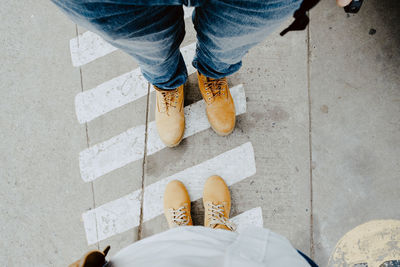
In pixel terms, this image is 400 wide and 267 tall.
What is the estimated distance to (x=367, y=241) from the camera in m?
1.68

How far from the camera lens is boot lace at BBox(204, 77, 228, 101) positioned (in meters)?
1.67

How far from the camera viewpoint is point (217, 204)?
1.63 meters

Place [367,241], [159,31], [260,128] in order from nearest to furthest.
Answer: [159,31] < [367,241] < [260,128]

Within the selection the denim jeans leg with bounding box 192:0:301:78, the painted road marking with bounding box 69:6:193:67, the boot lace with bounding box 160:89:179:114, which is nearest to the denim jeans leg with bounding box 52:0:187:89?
the denim jeans leg with bounding box 192:0:301:78

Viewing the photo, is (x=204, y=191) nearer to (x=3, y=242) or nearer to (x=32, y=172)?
(x=32, y=172)

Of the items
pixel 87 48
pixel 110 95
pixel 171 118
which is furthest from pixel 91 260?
pixel 87 48

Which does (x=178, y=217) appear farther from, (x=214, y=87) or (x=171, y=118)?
(x=214, y=87)

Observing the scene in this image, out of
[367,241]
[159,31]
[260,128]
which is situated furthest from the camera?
[260,128]

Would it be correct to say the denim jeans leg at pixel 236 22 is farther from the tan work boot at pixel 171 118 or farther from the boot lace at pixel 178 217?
the boot lace at pixel 178 217

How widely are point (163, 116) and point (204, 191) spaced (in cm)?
57

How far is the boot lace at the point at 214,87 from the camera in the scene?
1.67 m

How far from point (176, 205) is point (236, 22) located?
1214 millimetres

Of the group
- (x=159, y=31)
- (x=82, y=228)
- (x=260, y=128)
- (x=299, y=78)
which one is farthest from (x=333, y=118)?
(x=82, y=228)

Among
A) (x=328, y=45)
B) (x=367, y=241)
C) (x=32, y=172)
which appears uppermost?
(x=328, y=45)
